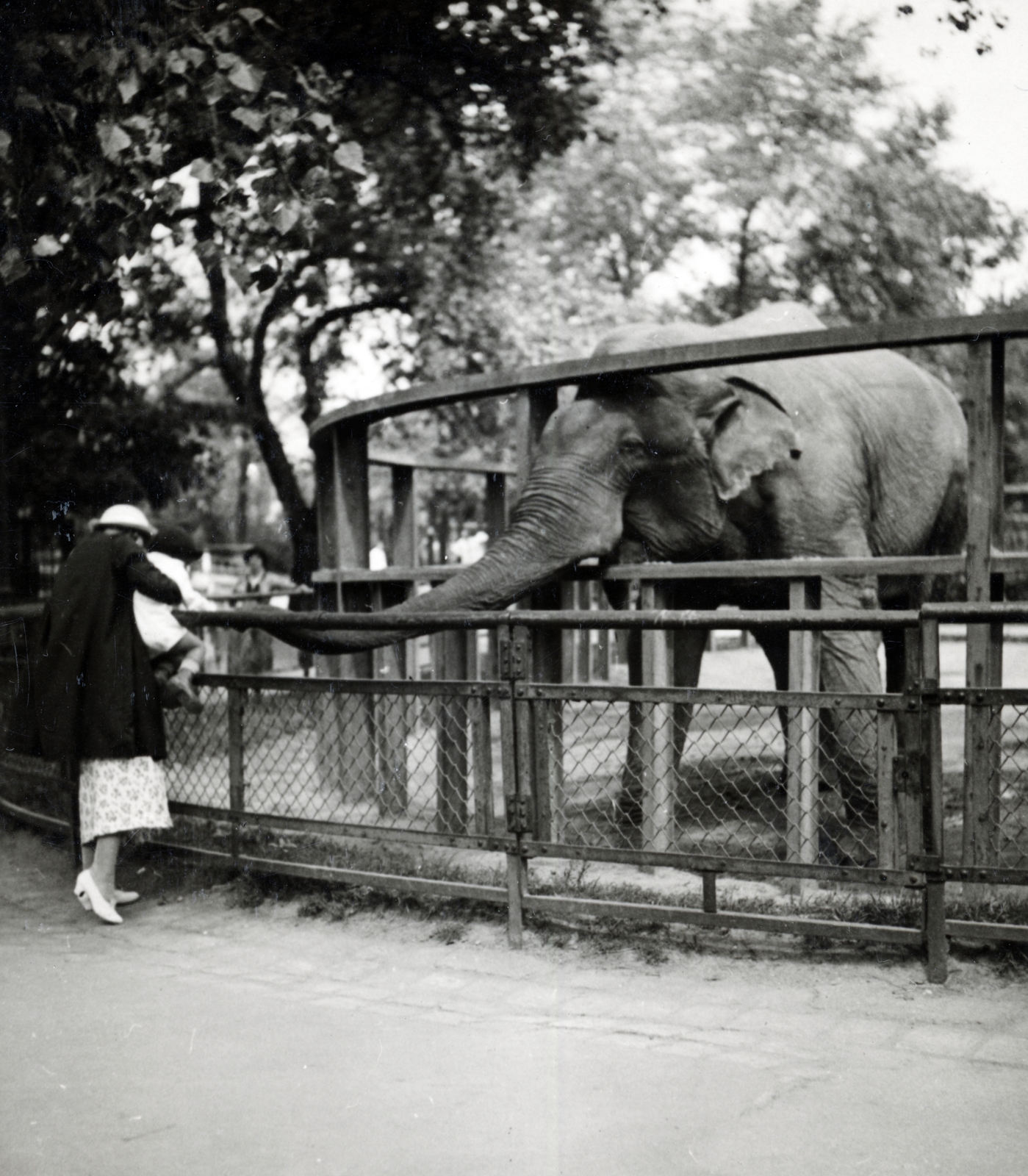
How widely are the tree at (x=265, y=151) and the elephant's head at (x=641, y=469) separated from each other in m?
1.76

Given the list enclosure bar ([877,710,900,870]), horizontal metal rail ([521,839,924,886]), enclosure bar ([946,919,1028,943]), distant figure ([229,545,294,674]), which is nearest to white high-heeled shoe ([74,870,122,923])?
horizontal metal rail ([521,839,924,886])

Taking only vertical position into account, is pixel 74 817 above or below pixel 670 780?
below

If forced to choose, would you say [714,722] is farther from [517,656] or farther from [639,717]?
[639,717]

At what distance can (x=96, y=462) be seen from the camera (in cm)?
1564

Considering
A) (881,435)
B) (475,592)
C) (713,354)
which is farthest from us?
(881,435)

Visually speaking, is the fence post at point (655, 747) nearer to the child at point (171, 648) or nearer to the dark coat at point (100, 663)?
the child at point (171, 648)

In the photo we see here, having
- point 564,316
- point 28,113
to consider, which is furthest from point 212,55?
point 564,316

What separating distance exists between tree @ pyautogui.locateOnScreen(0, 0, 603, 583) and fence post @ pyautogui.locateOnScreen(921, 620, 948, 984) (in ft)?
11.7

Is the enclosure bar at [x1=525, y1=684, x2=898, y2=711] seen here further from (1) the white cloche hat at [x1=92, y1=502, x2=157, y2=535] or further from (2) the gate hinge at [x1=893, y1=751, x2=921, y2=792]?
(1) the white cloche hat at [x1=92, y1=502, x2=157, y2=535]

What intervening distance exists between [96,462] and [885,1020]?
13359 millimetres

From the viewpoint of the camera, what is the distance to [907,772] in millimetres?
4406

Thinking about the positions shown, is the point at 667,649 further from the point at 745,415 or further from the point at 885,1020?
the point at 885,1020

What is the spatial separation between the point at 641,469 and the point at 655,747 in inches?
78.6

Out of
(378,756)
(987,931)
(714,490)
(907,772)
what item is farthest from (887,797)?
(714,490)
